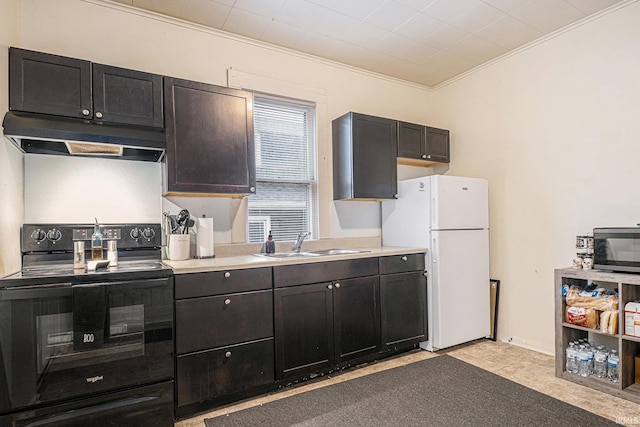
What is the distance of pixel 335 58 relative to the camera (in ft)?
11.6

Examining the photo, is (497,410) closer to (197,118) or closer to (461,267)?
(461,267)

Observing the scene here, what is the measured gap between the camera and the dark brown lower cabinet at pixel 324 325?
247cm

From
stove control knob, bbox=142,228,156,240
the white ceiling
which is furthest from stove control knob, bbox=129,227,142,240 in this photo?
the white ceiling

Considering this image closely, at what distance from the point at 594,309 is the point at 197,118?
3190 mm

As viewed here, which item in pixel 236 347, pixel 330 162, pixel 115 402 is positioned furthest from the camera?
pixel 330 162

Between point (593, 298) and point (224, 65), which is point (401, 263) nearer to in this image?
point (593, 298)

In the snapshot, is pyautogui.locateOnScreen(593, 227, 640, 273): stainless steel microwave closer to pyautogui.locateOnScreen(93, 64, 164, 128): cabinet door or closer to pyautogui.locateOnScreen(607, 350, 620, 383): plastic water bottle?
pyautogui.locateOnScreen(607, 350, 620, 383): plastic water bottle

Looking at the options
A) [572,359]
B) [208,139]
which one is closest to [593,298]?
[572,359]

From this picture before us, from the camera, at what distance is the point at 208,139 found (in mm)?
2527

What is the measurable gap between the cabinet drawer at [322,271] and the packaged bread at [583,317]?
1.49 meters

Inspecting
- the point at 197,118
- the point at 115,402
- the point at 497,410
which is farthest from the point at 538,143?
the point at 115,402

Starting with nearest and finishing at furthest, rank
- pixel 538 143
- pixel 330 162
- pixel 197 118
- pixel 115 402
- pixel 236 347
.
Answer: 1. pixel 115 402
2. pixel 236 347
3. pixel 197 118
4. pixel 538 143
5. pixel 330 162

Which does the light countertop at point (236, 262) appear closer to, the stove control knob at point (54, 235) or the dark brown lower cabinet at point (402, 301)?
the dark brown lower cabinet at point (402, 301)

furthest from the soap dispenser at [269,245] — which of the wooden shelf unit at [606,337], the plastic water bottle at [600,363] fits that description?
the plastic water bottle at [600,363]
